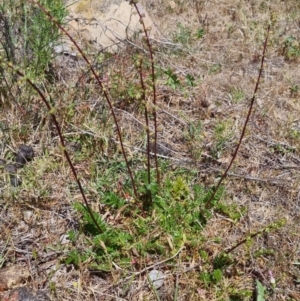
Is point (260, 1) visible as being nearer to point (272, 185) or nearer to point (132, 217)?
point (272, 185)

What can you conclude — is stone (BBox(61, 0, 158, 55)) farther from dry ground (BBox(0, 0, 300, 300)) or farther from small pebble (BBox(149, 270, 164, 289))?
small pebble (BBox(149, 270, 164, 289))

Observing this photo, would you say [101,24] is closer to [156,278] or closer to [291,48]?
[291,48]

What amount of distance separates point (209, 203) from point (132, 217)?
1.45ft

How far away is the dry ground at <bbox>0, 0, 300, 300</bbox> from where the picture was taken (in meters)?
2.28

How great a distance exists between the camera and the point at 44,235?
7.94 ft

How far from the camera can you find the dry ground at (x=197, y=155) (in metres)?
2.28

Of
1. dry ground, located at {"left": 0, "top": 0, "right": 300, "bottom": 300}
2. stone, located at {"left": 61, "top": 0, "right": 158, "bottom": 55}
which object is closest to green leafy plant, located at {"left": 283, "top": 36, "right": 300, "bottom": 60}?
dry ground, located at {"left": 0, "top": 0, "right": 300, "bottom": 300}

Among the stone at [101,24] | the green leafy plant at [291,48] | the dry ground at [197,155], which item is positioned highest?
the stone at [101,24]

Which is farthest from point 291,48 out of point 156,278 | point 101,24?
point 156,278

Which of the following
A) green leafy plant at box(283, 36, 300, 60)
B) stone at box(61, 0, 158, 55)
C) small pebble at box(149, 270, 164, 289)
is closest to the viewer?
small pebble at box(149, 270, 164, 289)

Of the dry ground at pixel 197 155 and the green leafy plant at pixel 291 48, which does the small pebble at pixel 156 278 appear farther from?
the green leafy plant at pixel 291 48

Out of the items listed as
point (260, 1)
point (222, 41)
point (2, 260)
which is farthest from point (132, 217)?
point (260, 1)

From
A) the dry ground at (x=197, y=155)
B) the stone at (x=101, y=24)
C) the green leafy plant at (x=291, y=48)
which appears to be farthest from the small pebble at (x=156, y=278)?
the green leafy plant at (x=291, y=48)

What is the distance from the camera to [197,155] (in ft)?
9.59
